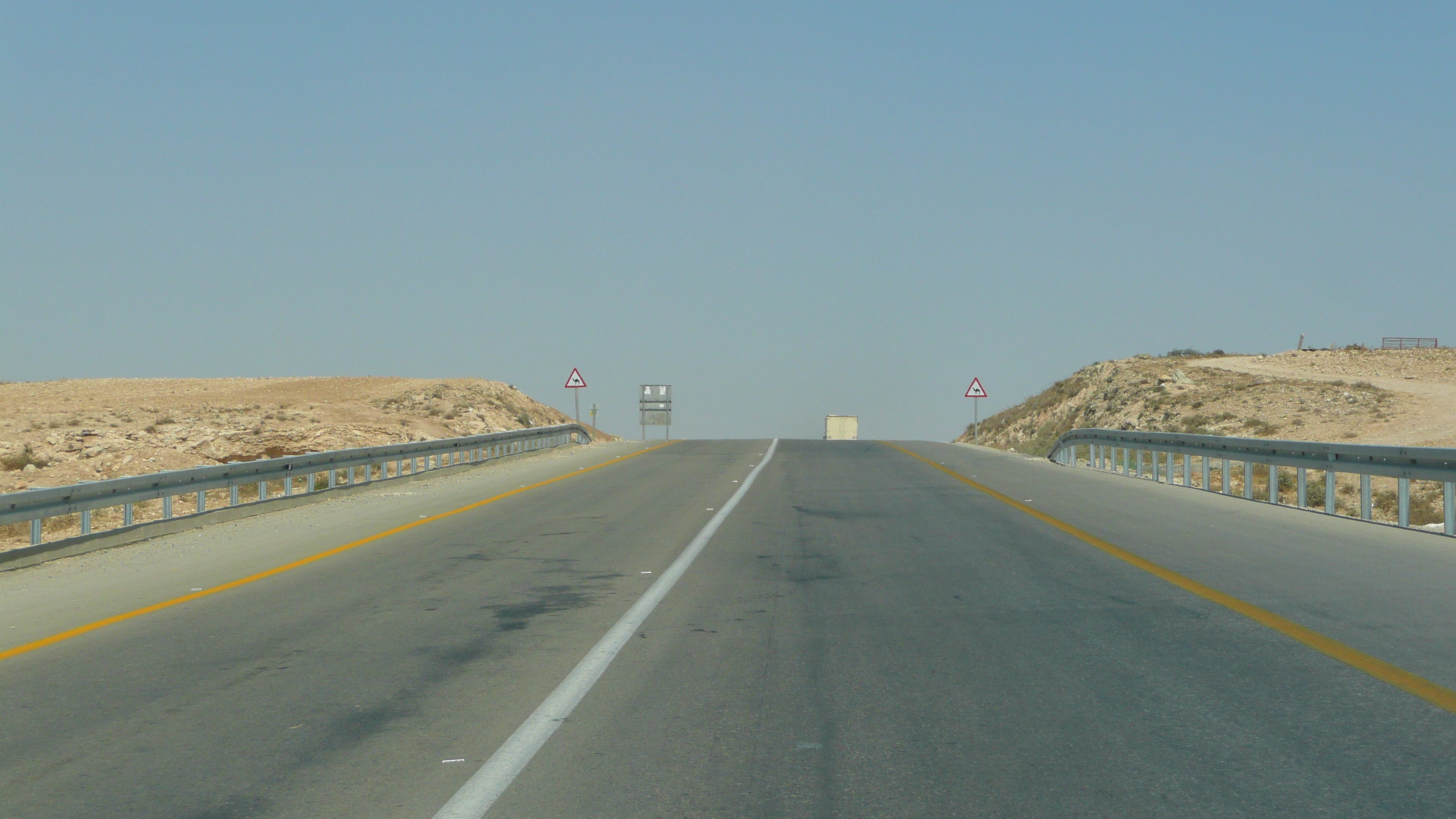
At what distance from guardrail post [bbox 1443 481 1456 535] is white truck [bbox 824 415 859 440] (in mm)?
63910

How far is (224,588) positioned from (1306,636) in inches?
342

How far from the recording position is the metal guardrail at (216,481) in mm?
13383

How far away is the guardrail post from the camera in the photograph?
13.3 m

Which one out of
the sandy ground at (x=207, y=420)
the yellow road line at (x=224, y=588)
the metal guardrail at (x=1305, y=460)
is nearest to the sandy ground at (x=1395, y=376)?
the metal guardrail at (x=1305, y=460)

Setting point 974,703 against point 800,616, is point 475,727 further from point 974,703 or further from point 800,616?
point 800,616

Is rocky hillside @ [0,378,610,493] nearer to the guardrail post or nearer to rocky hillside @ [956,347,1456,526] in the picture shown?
the guardrail post

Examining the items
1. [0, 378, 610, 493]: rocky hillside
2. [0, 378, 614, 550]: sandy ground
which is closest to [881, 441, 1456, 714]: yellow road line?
[0, 378, 614, 550]: sandy ground

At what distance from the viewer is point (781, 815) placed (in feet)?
15.1

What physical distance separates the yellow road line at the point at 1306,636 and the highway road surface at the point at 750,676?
0.03 meters

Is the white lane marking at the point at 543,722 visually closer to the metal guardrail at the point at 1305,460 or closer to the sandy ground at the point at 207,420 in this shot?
the metal guardrail at the point at 1305,460

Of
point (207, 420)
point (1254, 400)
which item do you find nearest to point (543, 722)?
point (207, 420)

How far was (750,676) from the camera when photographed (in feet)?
22.8

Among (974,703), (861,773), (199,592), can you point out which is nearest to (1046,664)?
(974,703)

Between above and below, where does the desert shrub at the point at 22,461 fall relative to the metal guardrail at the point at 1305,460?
below
